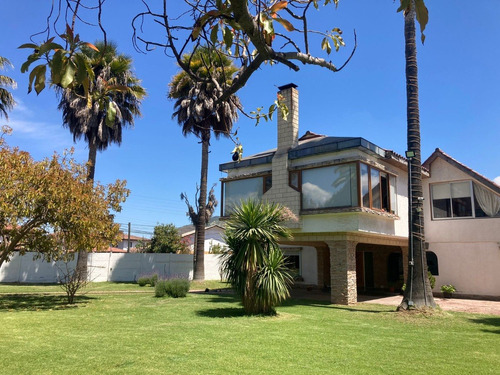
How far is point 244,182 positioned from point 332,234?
17.6 ft

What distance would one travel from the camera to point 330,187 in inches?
632

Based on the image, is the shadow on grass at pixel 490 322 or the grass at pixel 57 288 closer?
the shadow on grass at pixel 490 322

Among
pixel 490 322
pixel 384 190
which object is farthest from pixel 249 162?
pixel 490 322

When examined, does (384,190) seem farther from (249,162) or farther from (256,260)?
(256,260)

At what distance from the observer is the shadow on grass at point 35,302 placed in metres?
13.8

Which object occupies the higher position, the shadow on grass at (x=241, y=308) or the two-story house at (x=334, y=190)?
the two-story house at (x=334, y=190)

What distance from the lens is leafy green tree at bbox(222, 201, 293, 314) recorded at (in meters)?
12.1

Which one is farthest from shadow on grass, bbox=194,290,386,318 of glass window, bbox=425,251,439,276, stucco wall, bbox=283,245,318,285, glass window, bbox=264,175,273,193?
glass window, bbox=425,251,439,276

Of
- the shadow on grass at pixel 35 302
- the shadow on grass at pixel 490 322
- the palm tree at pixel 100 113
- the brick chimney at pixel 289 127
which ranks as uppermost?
the palm tree at pixel 100 113

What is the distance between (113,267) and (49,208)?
16037mm

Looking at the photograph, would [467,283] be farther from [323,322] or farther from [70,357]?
[70,357]

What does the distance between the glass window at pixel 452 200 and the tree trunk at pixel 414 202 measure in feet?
23.1

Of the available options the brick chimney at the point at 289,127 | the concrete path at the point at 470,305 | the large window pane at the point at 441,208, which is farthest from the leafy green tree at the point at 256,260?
the large window pane at the point at 441,208

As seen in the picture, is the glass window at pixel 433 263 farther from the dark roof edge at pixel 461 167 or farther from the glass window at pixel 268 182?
the glass window at pixel 268 182
